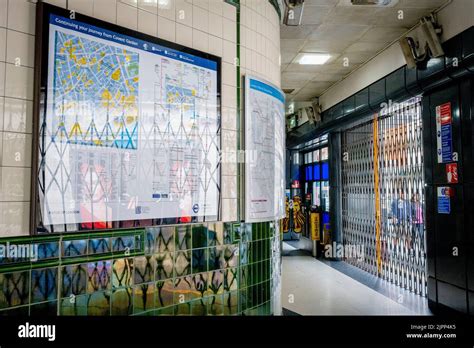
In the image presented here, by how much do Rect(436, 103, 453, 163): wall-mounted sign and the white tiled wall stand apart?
2.16 metres

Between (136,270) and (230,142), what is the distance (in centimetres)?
116

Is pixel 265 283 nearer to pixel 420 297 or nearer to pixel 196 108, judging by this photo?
pixel 196 108

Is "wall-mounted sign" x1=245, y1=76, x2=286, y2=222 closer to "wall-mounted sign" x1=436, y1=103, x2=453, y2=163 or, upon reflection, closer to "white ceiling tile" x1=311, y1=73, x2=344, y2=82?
"wall-mounted sign" x1=436, y1=103, x2=453, y2=163

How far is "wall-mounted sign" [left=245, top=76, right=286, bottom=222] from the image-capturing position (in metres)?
2.89

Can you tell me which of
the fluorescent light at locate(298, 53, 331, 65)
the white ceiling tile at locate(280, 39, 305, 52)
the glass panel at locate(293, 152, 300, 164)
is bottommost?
the glass panel at locate(293, 152, 300, 164)

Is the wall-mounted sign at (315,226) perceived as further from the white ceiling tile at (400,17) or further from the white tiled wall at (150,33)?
the white tiled wall at (150,33)

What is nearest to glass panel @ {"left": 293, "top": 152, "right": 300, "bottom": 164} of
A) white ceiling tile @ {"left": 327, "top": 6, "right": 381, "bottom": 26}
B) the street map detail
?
white ceiling tile @ {"left": 327, "top": 6, "right": 381, "bottom": 26}

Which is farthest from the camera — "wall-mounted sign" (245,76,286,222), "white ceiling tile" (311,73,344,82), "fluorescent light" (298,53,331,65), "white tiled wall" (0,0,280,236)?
"white ceiling tile" (311,73,344,82)

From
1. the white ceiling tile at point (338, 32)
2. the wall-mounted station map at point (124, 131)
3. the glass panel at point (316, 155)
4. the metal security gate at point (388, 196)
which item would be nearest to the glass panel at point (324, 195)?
the glass panel at point (316, 155)

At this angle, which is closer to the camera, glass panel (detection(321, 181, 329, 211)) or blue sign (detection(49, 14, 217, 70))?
blue sign (detection(49, 14, 217, 70))

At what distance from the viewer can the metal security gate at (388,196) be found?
17.4ft

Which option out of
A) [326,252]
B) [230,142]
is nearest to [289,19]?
[230,142]

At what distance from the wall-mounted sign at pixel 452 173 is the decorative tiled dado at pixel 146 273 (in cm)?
233

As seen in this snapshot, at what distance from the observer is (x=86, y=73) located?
2.06 metres
